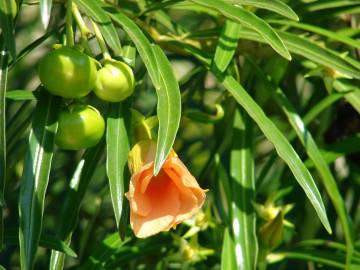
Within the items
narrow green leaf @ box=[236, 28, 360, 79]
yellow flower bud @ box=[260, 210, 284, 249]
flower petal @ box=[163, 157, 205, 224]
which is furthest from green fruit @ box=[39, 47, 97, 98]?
yellow flower bud @ box=[260, 210, 284, 249]

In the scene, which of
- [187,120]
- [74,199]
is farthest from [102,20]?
[187,120]

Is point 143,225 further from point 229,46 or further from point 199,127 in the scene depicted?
point 199,127

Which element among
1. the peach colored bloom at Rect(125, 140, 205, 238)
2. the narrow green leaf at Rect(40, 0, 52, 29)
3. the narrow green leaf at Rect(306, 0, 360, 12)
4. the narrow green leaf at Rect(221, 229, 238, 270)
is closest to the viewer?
the narrow green leaf at Rect(40, 0, 52, 29)

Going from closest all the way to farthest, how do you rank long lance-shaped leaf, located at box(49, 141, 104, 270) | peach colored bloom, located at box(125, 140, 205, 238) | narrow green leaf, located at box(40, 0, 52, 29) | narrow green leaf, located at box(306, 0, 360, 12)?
1. narrow green leaf, located at box(40, 0, 52, 29)
2. peach colored bloom, located at box(125, 140, 205, 238)
3. long lance-shaped leaf, located at box(49, 141, 104, 270)
4. narrow green leaf, located at box(306, 0, 360, 12)

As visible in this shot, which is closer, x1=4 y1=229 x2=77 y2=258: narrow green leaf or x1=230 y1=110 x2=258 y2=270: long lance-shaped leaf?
x1=4 y1=229 x2=77 y2=258: narrow green leaf

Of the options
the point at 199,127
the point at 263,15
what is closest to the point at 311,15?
the point at 263,15

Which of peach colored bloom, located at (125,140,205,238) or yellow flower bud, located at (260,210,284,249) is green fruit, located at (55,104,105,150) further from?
yellow flower bud, located at (260,210,284,249)
